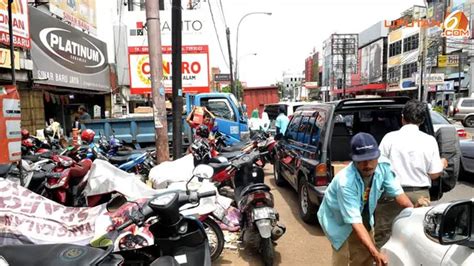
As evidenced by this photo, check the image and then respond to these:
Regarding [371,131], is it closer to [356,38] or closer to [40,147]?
[40,147]

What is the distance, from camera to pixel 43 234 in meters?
2.82

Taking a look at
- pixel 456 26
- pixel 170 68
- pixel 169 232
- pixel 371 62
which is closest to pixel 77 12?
pixel 170 68

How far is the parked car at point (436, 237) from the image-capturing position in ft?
5.54

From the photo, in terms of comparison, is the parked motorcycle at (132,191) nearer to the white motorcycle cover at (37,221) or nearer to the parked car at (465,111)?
the white motorcycle cover at (37,221)

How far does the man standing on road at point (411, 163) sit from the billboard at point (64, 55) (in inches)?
416

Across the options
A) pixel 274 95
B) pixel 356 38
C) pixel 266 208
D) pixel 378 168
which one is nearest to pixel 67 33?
pixel 266 208

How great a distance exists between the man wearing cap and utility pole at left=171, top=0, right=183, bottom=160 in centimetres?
450

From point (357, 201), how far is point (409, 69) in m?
49.6

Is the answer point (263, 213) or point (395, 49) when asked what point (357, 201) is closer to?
point (263, 213)

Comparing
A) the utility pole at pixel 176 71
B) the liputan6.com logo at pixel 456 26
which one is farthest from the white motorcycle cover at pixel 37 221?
the liputan6.com logo at pixel 456 26

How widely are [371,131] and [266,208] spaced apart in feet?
10.2

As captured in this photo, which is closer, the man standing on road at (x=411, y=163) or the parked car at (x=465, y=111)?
the man standing on road at (x=411, y=163)

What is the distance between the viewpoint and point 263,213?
3.95 meters

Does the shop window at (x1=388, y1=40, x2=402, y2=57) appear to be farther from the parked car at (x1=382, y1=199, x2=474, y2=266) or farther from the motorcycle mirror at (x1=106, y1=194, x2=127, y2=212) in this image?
the parked car at (x1=382, y1=199, x2=474, y2=266)
